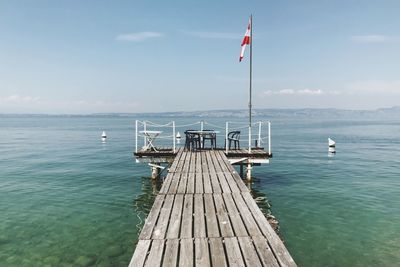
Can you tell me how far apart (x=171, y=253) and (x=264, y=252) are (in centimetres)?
172

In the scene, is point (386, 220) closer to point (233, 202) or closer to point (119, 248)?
point (233, 202)

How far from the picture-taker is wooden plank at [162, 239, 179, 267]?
205 inches

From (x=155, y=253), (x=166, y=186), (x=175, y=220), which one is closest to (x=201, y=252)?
(x=155, y=253)

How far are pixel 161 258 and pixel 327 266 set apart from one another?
6.84 meters

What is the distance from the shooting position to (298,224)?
13.3m

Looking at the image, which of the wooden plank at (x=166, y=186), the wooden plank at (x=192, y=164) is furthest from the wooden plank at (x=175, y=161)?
the wooden plank at (x=166, y=186)

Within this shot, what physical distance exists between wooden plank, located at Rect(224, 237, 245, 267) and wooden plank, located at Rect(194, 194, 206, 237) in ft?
2.01

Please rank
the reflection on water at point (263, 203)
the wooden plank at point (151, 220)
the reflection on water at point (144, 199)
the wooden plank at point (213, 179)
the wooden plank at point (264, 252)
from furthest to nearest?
the reflection on water at point (144, 199) < the reflection on water at point (263, 203) < the wooden plank at point (213, 179) < the wooden plank at point (151, 220) < the wooden plank at point (264, 252)

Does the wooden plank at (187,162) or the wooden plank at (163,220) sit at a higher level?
the wooden plank at (187,162)

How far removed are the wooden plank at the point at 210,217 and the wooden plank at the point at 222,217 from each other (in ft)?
0.35

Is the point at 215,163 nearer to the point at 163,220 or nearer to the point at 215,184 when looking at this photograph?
the point at 215,184

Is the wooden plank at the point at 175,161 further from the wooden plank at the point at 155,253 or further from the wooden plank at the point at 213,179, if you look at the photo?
the wooden plank at the point at 155,253

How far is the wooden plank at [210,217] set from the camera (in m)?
6.51

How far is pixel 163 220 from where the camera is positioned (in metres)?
7.22
